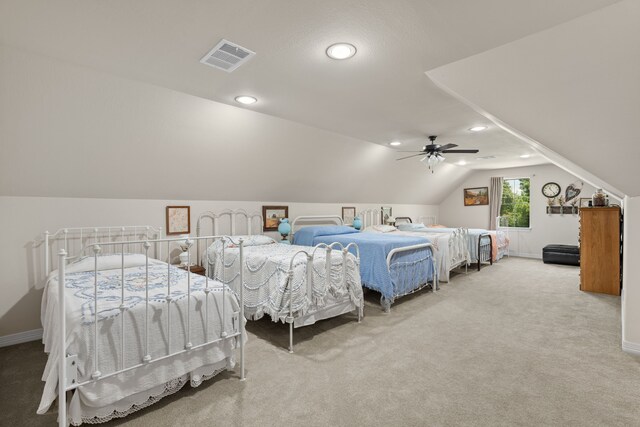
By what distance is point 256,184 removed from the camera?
16.5 ft

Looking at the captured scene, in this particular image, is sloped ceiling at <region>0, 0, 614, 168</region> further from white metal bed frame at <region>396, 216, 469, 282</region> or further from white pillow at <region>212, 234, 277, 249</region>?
white metal bed frame at <region>396, 216, 469, 282</region>

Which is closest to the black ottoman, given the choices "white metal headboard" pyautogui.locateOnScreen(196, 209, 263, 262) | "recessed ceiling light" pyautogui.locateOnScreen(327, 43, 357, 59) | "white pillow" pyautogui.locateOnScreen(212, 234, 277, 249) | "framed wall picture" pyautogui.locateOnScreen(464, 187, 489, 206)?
"framed wall picture" pyautogui.locateOnScreen(464, 187, 489, 206)

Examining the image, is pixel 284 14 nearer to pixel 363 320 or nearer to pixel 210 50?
pixel 210 50

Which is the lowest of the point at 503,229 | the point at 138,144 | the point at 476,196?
the point at 503,229

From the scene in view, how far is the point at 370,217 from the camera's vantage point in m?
7.63

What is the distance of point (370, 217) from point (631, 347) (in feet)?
17.0

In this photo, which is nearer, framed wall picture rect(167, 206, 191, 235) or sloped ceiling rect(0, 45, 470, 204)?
sloped ceiling rect(0, 45, 470, 204)

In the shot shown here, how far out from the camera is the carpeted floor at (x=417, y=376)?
2.01 metres

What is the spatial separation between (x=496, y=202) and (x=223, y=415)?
9351mm

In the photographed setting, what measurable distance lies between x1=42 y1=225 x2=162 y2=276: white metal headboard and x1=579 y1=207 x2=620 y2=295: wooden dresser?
265 inches

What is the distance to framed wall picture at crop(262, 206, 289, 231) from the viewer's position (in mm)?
5402

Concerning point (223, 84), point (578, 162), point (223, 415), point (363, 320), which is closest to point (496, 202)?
point (578, 162)

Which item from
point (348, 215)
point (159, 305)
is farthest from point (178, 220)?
point (348, 215)

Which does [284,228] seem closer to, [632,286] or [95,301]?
[95,301]
